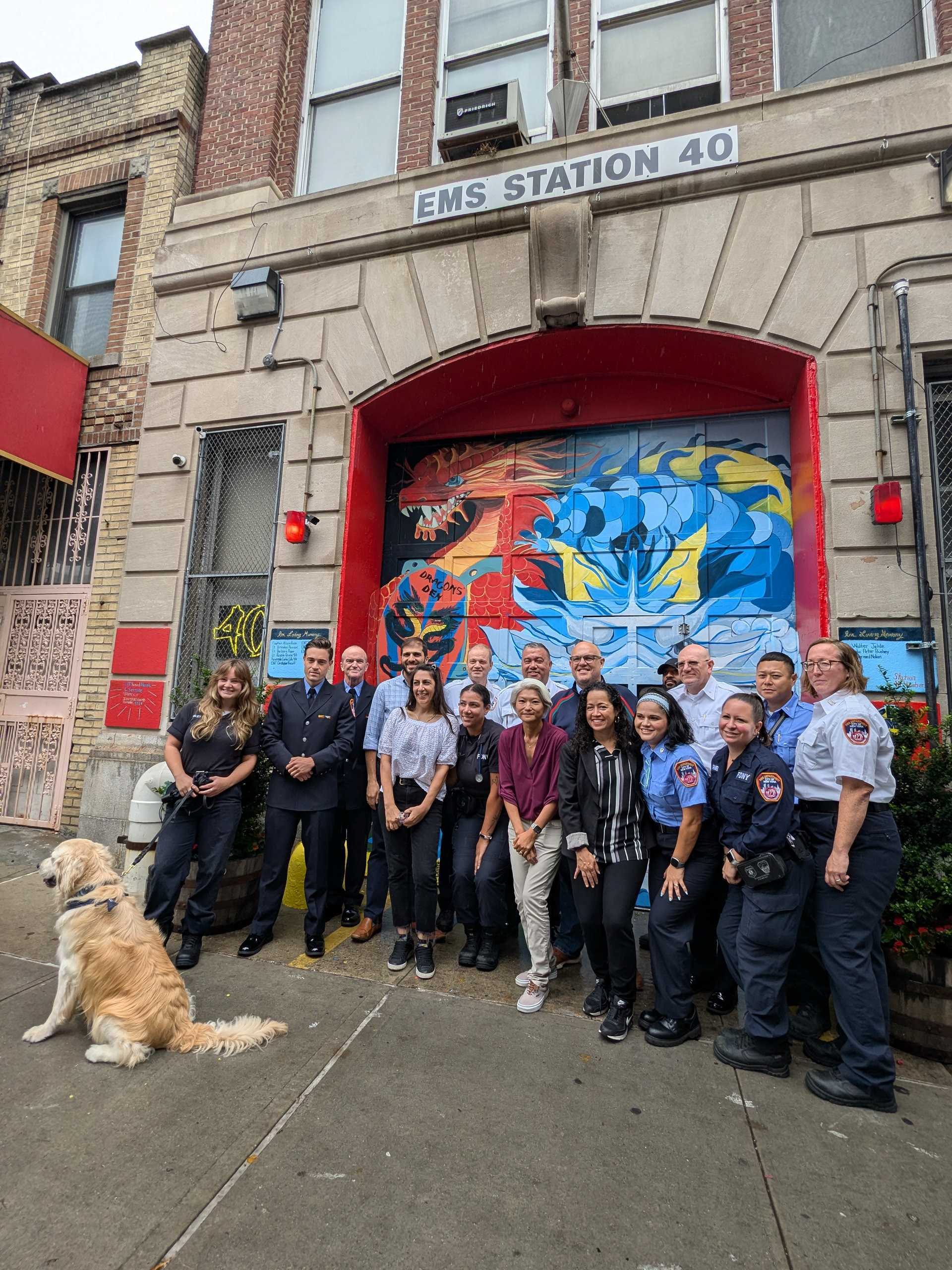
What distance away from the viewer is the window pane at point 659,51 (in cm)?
700

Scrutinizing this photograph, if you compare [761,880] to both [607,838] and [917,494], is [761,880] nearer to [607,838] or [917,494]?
[607,838]

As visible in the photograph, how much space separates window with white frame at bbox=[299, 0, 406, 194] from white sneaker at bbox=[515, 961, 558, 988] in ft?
28.5

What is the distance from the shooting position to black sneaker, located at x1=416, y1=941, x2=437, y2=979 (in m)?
4.29

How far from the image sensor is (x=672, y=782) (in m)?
3.82

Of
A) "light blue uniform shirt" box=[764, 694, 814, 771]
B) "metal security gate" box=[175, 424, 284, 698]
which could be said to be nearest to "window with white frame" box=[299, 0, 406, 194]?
"metal security gate" box=[175, 424, 284, 698]

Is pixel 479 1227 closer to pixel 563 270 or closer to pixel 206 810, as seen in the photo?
pixel 206 810

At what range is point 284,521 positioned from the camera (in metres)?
7.16

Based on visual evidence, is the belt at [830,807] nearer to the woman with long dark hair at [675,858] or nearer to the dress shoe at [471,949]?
the woman with long dark hair at [675,858]

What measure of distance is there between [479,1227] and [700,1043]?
71.7 inches

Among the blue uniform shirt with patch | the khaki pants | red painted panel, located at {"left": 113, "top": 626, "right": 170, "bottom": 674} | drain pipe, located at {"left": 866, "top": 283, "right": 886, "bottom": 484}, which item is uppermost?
drain pipe, located at {"left": 866, "top": 283, "right": 886, "bottom": 484}

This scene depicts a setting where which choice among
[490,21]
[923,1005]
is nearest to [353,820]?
[923,1005]

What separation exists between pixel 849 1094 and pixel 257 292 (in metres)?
8.60

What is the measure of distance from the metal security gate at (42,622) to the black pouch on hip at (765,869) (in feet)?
25.6

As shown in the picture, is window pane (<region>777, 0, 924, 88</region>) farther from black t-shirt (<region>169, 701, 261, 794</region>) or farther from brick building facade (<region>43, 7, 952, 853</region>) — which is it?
black t-shirt (<region>169, 701, 261, 794</region>)
